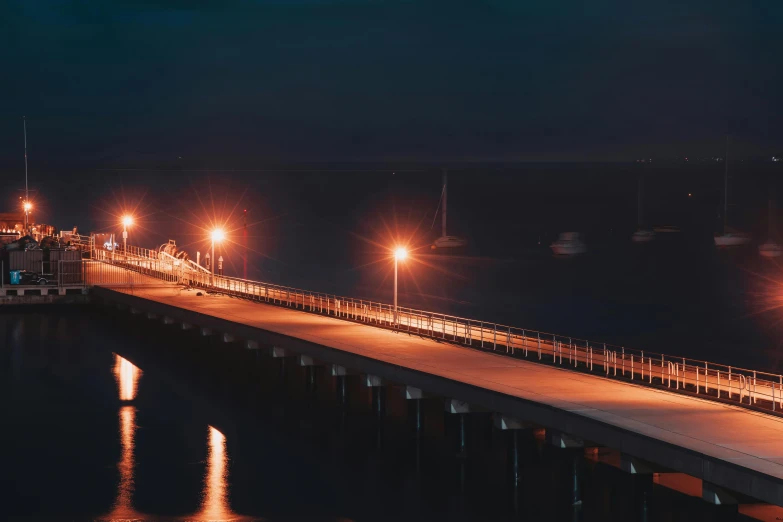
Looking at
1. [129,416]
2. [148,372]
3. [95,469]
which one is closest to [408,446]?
[95,469]

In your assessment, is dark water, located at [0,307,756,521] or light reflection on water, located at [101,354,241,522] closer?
light reflection on water, located at [101,354,241,522]

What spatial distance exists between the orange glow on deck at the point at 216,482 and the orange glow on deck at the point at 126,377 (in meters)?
7.91

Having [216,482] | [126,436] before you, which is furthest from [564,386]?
[126,436]

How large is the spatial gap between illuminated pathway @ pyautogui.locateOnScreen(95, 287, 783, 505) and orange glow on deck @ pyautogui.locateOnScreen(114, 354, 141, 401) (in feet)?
14.3

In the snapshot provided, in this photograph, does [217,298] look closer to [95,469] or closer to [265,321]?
[265,321]

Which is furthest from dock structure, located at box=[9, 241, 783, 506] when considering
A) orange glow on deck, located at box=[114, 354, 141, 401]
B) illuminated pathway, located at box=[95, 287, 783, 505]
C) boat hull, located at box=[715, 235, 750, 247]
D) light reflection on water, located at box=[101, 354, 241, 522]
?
boat hull, located at box=[715, 235, 750, 247]

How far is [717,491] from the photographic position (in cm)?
1947

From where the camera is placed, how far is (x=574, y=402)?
24.4 m

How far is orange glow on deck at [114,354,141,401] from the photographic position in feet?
133

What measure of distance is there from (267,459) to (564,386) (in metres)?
8.89

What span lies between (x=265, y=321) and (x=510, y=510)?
59.3 ft

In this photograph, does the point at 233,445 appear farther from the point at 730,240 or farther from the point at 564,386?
the point at 730,240

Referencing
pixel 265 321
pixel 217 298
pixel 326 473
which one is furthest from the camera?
pixel 217 298

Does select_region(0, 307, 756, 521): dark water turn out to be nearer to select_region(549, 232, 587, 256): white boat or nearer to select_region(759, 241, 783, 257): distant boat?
select_region(549, 232, 587, 256): white boat
